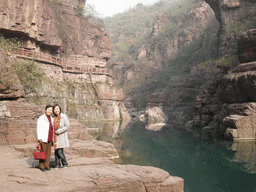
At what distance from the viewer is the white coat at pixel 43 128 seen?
5.76 meters

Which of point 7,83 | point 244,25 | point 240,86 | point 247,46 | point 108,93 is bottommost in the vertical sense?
point 7,83

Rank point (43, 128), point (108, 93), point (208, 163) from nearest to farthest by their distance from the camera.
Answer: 1. point (43, 128)
2. point (208, 163)
3. point (108, 93)

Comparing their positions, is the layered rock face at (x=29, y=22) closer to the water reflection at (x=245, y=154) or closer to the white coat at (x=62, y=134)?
the white coat at (x=62, y=134)

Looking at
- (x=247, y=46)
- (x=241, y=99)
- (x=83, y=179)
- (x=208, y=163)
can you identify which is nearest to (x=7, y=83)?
(x=83, y=179)

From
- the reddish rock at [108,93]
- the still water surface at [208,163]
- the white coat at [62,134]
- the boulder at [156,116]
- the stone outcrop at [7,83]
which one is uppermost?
the reddish rock at [108,93]

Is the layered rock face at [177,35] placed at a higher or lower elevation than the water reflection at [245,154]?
higher

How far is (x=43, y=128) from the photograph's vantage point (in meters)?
5.82

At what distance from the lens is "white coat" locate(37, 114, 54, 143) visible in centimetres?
576

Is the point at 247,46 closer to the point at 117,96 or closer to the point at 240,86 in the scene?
the point at 240,86

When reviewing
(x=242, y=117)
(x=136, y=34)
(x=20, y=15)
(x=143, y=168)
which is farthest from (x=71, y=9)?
(x=136, y=34)

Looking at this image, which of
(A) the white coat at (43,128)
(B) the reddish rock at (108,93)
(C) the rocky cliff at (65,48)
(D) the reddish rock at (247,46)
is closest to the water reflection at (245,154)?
(D) the reddish rock at (247,46)

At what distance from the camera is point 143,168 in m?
6.33

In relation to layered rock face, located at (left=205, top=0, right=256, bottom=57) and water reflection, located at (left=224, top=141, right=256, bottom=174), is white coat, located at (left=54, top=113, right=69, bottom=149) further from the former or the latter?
layered rock face, located at (left=205, top=0, right=256, bottom=57)

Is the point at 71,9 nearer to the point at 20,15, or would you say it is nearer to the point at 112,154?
the point at 20,15
